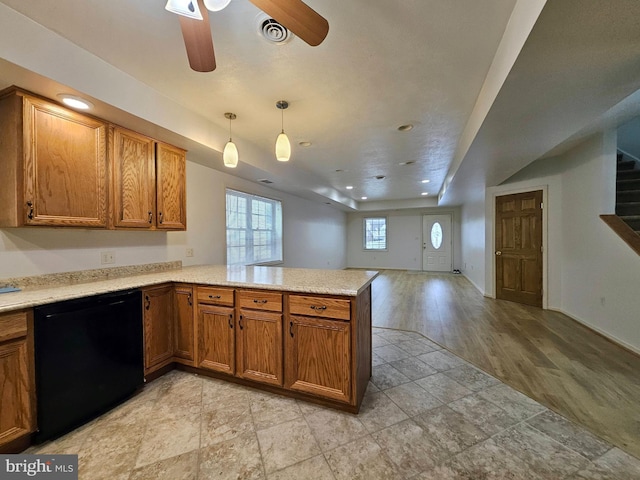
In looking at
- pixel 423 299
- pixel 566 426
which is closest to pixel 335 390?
pixel 566 426

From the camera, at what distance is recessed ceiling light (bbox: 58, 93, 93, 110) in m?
1.83

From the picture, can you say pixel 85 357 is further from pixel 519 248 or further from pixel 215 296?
pixel 519 248

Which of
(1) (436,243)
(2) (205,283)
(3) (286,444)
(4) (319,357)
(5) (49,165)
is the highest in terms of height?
(5) (49,165)

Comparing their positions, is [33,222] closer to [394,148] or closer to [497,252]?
[394,148]

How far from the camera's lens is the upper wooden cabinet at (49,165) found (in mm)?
1703

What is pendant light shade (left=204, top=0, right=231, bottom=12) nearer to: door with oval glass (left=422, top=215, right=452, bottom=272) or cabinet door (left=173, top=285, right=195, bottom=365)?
cabinet door (left=173, top=285, right=195, bottom=365)

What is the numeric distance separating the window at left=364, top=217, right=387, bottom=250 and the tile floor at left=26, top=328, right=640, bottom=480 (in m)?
7.73

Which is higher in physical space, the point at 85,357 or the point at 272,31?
the point at 272,31

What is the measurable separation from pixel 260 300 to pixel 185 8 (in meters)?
1.76

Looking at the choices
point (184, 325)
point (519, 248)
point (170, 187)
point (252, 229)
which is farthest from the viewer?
point (519, 248)

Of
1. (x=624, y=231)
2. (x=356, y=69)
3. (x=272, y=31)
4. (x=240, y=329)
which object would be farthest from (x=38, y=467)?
(x=624, y=231)

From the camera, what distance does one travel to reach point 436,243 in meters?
9.08

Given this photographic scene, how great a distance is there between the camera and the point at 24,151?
66.9 inches

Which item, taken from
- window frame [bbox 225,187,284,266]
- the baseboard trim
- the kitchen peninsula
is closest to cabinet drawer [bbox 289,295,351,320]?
the kitchen peninsula
